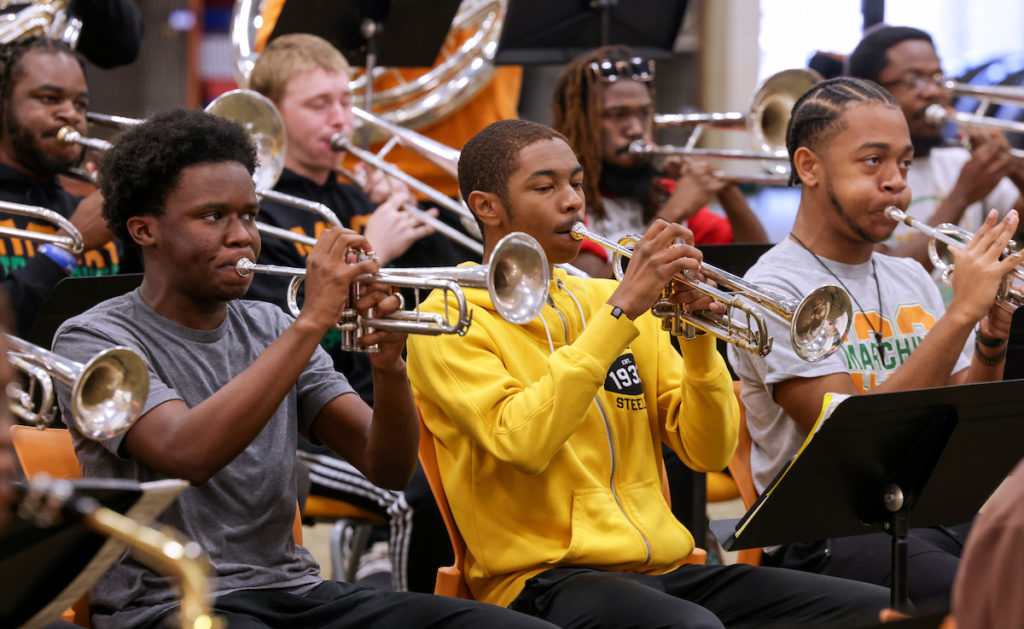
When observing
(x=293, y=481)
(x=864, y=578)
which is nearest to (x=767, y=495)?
(x=864, y=578)

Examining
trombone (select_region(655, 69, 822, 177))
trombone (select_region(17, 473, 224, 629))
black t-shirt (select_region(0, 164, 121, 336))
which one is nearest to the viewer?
trombone (select_region(17, 473, 224, 629))

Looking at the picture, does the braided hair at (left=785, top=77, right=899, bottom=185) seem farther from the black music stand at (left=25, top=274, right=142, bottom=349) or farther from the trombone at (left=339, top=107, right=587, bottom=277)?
the black music stand at (left=25, top=274, right=142, bottom=349)

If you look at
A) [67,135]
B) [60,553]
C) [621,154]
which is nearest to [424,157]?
[621,154]

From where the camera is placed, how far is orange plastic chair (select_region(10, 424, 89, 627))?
217cm

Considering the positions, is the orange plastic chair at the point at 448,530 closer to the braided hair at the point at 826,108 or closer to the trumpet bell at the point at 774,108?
the braided hair at the point at 826,108

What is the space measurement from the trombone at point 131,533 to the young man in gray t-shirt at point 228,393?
54 centimetres

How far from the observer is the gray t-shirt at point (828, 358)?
105 inches

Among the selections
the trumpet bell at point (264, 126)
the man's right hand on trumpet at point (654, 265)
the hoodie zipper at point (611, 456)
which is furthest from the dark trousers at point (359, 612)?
the trumpet bell at point (264, 126)

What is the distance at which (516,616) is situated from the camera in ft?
6.77

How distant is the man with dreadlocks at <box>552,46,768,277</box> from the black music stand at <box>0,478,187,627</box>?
2502mm

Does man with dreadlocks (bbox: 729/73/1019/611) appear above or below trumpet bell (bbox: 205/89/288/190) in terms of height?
below

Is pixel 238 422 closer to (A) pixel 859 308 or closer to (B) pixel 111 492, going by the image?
(B) pixel 111 492

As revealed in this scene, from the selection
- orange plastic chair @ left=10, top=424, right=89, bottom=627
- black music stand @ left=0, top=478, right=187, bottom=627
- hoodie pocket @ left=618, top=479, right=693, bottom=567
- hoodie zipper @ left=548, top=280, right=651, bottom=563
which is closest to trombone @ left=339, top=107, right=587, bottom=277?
hoodie zipper @ left=548, top=280, right=651, bottom=563

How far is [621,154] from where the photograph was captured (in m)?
4.05
